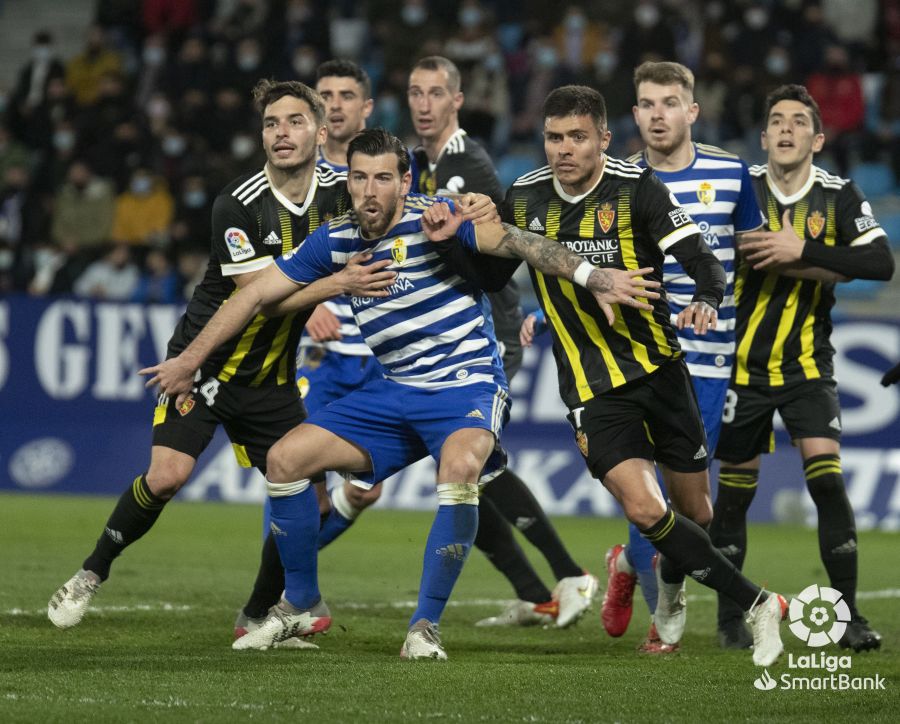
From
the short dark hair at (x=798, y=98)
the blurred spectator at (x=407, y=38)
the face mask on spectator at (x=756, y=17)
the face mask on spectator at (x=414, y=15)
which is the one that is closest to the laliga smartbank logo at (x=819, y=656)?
the short dark hair at (x=798, y=98)

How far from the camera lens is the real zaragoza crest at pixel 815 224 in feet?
25.4

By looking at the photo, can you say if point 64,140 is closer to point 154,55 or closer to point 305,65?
point 154,55

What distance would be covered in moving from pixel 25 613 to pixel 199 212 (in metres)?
10.8

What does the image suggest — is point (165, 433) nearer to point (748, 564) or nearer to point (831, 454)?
point (831, 454)

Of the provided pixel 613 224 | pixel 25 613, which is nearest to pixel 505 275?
pixel 613 224

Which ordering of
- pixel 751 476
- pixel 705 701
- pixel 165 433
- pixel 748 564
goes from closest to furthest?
1. pixel 705 701
2. pixel 165 433
3. pixel 751 476
4. pixel 748 564

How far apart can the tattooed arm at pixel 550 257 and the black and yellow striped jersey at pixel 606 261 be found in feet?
0.47

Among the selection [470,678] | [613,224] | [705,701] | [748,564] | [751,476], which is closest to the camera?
[705,701]

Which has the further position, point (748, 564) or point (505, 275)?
point (748, 564)

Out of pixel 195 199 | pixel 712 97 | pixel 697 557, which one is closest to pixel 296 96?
pixel 697 557

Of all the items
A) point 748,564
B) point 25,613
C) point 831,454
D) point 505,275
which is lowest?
point 748,564

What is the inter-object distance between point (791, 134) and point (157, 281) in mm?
10676

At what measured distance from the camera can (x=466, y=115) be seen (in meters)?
17.6

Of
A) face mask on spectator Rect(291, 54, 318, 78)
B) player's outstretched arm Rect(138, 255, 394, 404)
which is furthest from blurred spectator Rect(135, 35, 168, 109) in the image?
player's outstretched arm Rect(138, 255, 394, 404)
